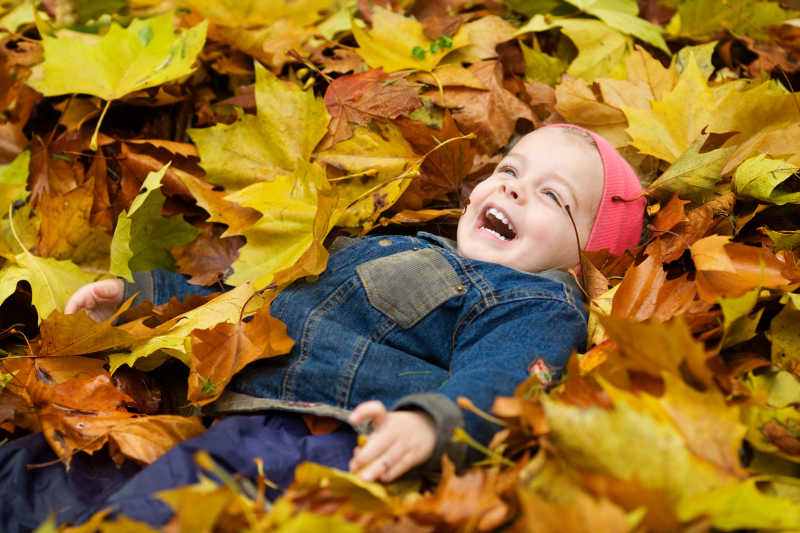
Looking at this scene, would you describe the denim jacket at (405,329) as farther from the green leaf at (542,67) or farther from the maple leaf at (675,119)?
the green leaf at (542,67)

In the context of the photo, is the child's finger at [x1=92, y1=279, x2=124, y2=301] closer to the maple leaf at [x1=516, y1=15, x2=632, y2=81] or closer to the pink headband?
the pink headband

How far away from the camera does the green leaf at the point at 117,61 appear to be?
1.69m

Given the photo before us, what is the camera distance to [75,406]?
1.20 m

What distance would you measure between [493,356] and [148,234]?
2.76ft

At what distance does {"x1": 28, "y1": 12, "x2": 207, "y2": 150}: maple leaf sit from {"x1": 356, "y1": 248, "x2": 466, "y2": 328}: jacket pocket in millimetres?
738

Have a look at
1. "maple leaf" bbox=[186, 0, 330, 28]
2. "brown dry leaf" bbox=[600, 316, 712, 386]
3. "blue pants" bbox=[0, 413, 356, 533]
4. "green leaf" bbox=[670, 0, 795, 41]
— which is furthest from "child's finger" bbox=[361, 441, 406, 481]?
"green leaf" bbox=[670, 0, 795, 41]

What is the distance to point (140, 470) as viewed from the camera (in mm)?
1109

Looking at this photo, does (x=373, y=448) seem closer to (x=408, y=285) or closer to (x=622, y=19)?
(x=408, y=285)

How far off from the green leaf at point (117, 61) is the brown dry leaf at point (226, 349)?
0.74 m

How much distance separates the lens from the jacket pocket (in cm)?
130

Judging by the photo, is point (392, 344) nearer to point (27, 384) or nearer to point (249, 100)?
point (27, 384)

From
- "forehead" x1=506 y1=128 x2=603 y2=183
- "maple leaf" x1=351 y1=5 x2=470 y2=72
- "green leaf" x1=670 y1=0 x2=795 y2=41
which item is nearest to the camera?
"forehead" x1=506 y1=128 x2=603 y2=183

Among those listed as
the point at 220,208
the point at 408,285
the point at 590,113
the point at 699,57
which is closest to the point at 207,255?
the point at 220,208


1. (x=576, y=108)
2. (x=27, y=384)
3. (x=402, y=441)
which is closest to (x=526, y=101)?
(x=576, y=108)
